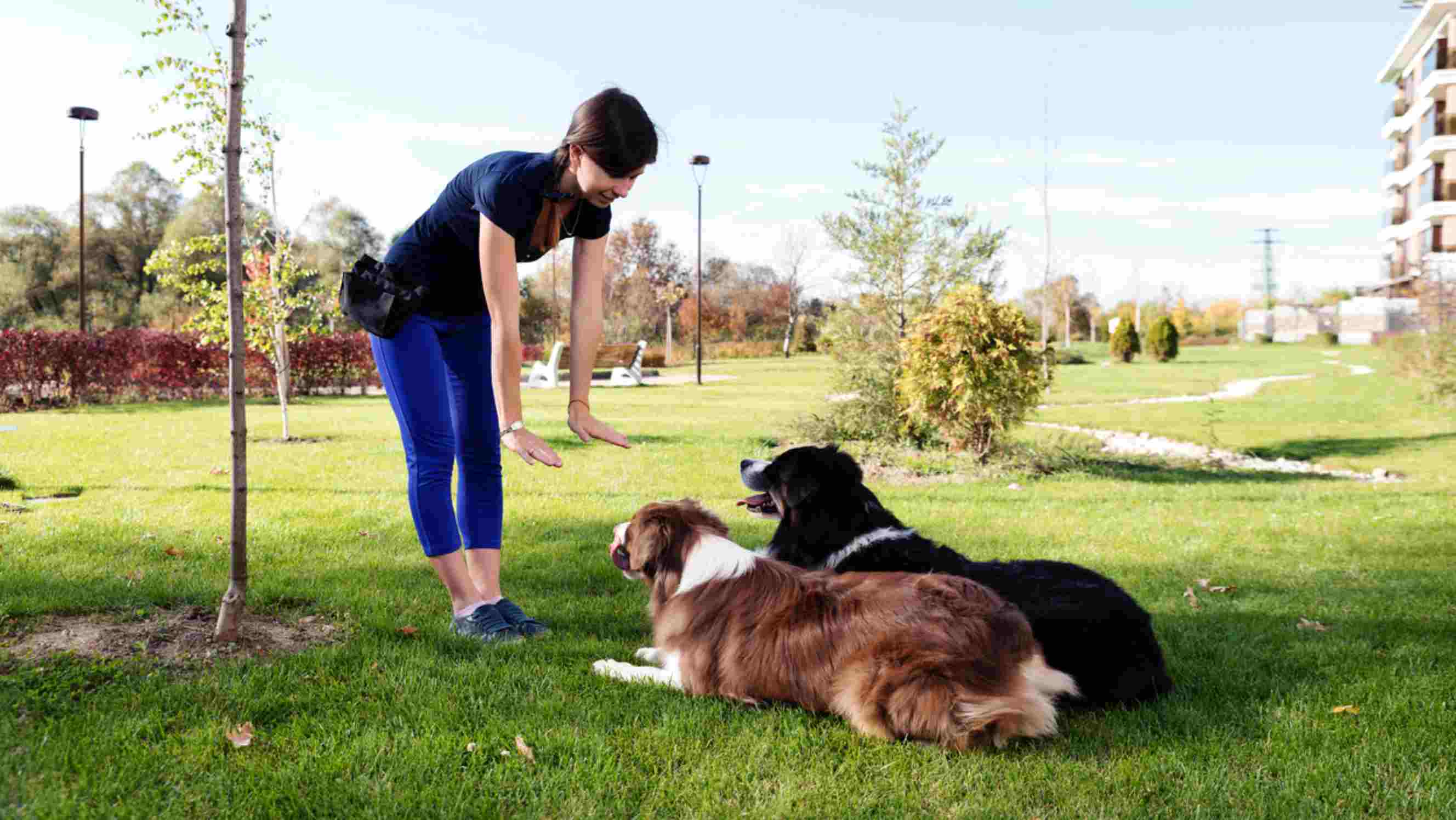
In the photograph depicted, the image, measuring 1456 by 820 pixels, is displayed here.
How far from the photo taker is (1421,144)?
4581cm

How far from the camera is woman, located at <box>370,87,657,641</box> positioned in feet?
10.5

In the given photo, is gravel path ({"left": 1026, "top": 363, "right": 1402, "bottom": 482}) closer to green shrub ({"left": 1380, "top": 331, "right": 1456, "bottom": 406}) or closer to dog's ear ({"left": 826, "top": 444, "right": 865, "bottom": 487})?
green shrub ({"left": 1380, "top": 331, "right": 1456, "bottom": 406})

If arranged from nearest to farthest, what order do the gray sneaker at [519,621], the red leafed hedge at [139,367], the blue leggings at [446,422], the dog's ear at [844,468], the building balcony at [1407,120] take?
the blue leggings at [446,422]
the gray sneaker at [519,621]
the dog's ear at [844,468]
the red leafed hedge at [139,367]
the building balcony at [1407,120]

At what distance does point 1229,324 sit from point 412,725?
87.6 m

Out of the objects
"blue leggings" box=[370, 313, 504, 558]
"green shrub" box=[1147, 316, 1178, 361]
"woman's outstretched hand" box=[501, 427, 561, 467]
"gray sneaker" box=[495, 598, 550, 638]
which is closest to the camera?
"woman's outstretched hand" box=[501, 427, 561, 467]

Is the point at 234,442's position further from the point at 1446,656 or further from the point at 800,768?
the point at 1446,656

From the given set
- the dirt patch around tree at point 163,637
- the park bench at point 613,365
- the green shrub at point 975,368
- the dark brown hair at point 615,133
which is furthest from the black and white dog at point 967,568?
the park bench at point 613,365

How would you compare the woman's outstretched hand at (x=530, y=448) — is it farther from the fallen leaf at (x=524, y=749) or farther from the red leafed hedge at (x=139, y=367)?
the red leafed hedge at (x=139, y=367)

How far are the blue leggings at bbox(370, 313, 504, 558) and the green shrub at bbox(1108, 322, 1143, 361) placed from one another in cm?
3906

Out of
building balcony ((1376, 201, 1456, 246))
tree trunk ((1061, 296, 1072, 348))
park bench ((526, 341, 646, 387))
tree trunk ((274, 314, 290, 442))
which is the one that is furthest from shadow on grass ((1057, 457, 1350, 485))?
building balcony ((1376, 201, 1456, 246))

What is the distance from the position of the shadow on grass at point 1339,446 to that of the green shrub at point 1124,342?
2651cm

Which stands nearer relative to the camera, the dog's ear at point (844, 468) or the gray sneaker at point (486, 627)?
the gray sneaker at point (486, 627)

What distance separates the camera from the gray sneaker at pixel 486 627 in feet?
12.3

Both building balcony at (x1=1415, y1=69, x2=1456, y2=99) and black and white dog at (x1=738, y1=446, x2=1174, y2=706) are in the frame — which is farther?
building balcony at (x1=1415, y1=69, x2=1456, y2=99)
